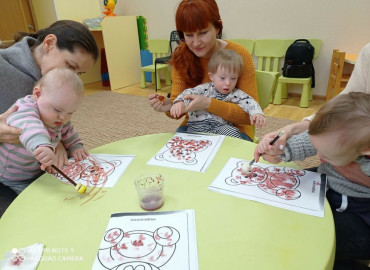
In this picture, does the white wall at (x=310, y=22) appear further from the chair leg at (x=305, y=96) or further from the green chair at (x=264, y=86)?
the green chair at (x=264, y=86)

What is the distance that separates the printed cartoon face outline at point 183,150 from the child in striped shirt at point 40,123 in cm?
31

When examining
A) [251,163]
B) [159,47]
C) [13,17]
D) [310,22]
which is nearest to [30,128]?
[251,163]

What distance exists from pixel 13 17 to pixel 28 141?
186 inches

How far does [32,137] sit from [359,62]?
3.90 ft

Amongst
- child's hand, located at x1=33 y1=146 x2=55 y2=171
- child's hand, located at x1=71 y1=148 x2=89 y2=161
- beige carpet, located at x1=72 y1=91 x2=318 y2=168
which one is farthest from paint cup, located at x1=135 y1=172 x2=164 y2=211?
beige carpet, located at x1=72 y1=91 x2=318 y2=168

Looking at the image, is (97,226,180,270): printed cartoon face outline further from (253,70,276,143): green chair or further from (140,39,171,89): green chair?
(140,39,171,89): green chair

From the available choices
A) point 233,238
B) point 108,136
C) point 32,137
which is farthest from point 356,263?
point 108,136

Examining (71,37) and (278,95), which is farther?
(278,95)

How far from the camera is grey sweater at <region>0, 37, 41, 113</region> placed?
3.46 ft

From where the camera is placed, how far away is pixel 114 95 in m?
3.92

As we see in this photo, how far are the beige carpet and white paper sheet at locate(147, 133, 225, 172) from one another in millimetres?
1185

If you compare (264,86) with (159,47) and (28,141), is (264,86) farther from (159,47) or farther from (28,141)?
(159,47)

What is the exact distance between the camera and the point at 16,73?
1063 millimetres

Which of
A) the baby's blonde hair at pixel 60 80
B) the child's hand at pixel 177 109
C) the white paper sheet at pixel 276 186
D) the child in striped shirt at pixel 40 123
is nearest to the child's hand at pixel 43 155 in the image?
the child in striped shirt at pixel 40 123
